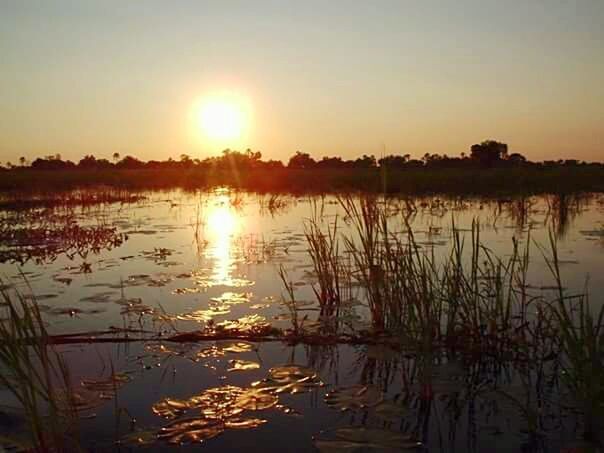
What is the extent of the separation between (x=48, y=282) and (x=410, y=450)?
6.06 metres

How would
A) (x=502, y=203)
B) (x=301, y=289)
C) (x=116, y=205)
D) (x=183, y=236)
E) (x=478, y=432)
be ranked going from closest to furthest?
(x=478, y=432) < (x=301, y=289) < (x=183, y=236) < (x=502, y=203) < (x=116, y=205)

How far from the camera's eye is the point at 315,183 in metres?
29.3

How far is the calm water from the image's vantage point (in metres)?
3.33

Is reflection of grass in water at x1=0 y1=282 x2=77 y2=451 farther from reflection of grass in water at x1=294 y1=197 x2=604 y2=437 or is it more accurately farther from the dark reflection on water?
reflection of grass in water at x1=294 y1=197 x2=604 y2=437

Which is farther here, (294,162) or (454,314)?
(294,162)

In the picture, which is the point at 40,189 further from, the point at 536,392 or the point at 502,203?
the point at 536,392

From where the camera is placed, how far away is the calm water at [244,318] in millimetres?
3328

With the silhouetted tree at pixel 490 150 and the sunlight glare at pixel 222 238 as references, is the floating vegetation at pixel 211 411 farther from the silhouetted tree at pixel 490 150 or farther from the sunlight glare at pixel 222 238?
the silhouetted tree at pixel 490 150

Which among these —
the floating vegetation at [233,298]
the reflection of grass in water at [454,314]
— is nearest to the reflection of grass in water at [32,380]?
the reflection of grass in water at [454,314]

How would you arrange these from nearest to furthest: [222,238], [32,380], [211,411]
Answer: [32,380] → [211,411] → [222,238]

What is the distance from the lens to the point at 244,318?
5621mm

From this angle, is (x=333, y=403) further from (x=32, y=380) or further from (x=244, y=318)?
(x=244, y=318)

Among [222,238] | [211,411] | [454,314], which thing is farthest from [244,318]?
[222,238]

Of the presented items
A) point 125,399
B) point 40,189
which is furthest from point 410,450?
point 40,189
